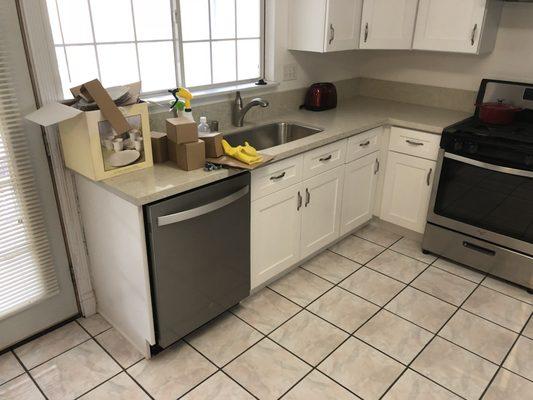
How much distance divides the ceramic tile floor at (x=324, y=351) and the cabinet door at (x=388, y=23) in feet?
5.35

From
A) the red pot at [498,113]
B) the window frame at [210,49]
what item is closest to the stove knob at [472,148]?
the red pot at [498,113]

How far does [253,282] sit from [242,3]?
1734 millimetres

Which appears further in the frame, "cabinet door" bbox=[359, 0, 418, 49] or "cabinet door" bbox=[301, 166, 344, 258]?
"cabinet door" bbox=[359, 0, 418, 49]

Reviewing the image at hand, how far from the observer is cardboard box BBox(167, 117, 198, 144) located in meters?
1.94

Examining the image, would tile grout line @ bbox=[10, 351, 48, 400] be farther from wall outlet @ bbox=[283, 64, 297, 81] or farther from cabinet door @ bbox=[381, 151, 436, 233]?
cabinet door @ bbox=[381, 151, 436, 233]

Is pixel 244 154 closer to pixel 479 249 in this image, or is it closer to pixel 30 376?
pixel 30 376

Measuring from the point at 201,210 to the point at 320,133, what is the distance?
1.06 m

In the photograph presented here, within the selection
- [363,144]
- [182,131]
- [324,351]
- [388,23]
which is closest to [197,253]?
[182,131]

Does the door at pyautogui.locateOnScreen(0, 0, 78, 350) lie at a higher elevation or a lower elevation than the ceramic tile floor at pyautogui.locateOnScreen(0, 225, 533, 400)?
higher

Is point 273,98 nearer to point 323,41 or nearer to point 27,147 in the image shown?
point 323,41

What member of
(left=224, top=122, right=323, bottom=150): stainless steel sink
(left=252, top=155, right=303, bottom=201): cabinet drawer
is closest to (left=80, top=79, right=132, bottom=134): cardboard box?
(left=252, top=155, right=303, bottom=201): cabinet drawer

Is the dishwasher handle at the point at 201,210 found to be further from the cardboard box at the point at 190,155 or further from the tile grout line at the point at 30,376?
the tile grout line at the point at 30,376

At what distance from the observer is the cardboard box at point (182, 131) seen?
194 cm

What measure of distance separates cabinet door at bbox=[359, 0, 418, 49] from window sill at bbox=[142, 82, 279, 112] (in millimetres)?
768
